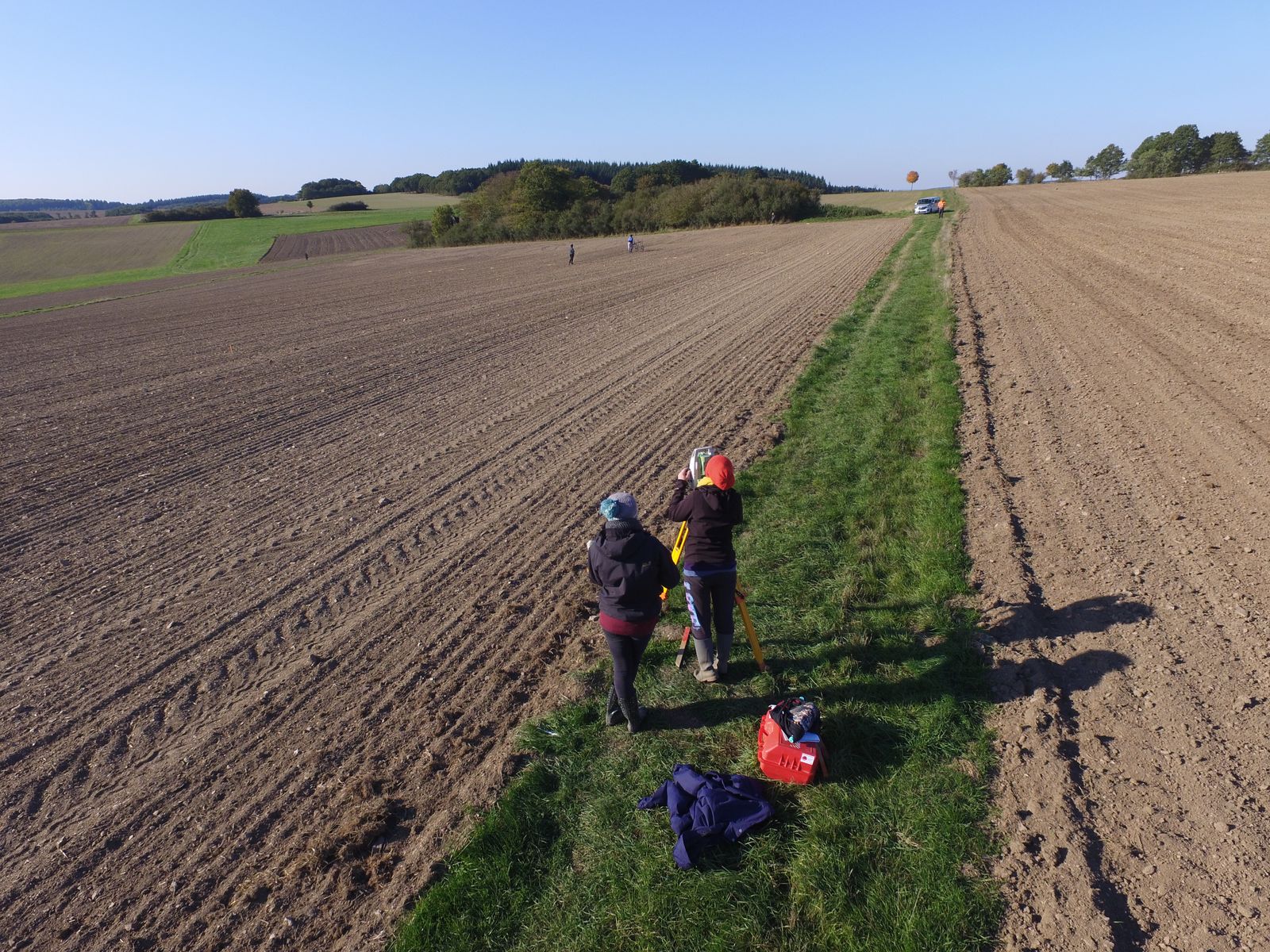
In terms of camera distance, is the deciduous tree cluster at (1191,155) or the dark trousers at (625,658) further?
the deciduous tree cluster at (1191,155)

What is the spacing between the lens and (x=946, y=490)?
810cm

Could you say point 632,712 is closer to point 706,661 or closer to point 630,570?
point 706,661

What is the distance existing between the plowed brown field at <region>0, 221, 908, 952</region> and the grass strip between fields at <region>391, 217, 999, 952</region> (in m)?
0.49

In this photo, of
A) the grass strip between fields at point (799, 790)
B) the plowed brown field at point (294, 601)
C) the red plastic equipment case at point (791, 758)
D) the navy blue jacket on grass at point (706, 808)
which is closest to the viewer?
the grass strip between fields at point (799, 790)

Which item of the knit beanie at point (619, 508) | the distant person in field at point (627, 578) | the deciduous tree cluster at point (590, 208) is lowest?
the distant person in field at point (627, 578)

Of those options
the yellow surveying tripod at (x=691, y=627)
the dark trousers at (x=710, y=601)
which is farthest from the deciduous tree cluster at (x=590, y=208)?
the dark trousers at (x=710, y=601)

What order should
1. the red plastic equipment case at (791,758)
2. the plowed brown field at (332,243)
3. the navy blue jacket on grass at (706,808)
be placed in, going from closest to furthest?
the navy blue jacket on grass at (706,808) < the red plastic equipment case at (791,758) < the plowed brown field at (332,243)

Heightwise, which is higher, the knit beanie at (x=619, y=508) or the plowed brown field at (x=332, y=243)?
the knit beanie at (x=619, y=508)

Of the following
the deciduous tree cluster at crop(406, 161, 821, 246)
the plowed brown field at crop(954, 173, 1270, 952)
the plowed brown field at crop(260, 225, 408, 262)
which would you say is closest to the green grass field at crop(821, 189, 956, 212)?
the deciduous tree cluster at crop(406, 161, 821, 246)

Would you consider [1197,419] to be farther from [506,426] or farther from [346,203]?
[346,203]

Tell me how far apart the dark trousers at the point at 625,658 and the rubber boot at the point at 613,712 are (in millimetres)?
240

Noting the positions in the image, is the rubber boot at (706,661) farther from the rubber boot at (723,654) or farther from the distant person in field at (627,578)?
the distant person in field at (627,578)

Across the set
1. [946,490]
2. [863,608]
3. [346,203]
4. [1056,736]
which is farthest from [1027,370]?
[346,203]

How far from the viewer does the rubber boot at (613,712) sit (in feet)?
16.4
